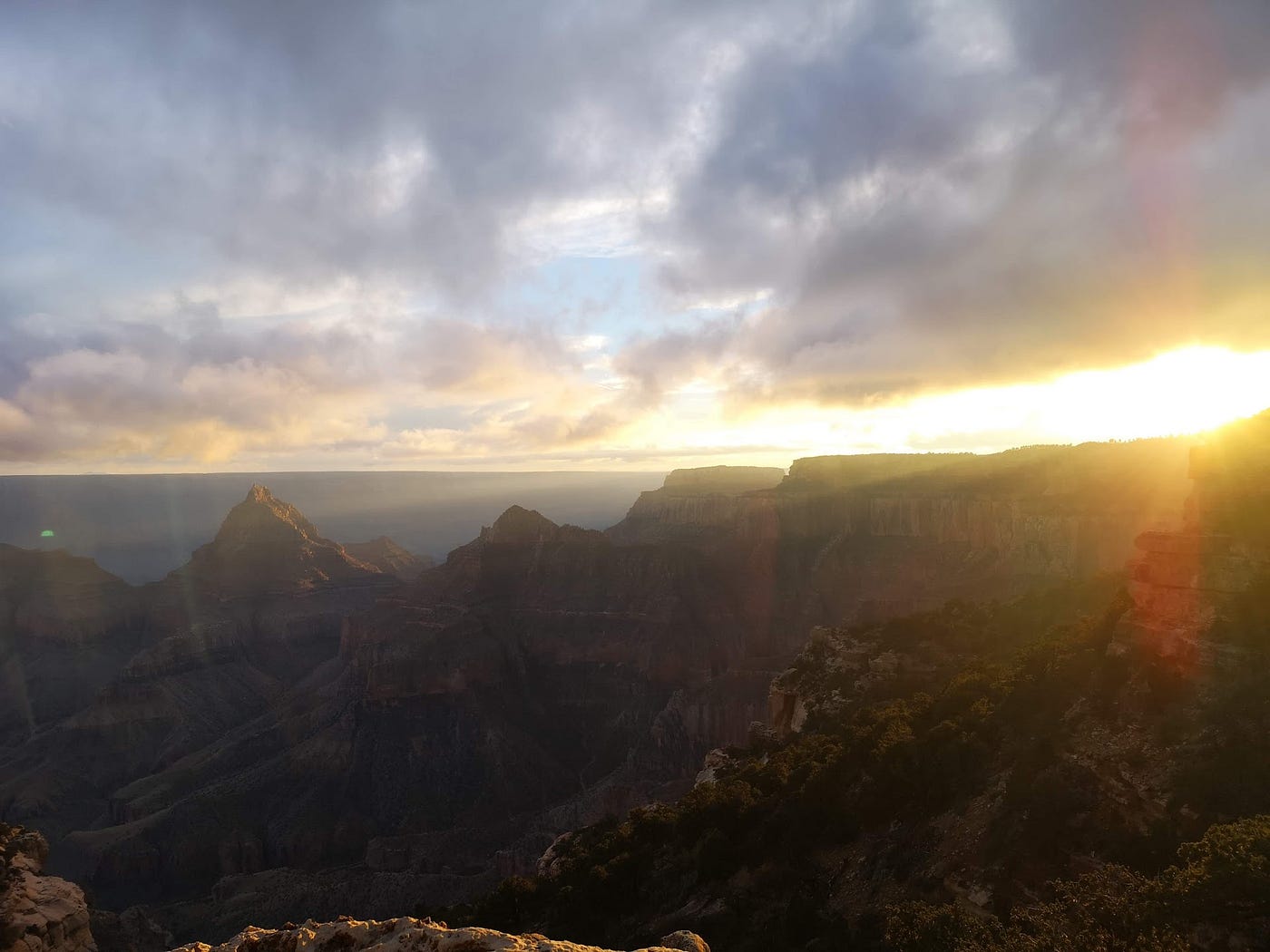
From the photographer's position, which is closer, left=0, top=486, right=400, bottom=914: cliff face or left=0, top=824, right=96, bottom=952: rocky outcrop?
left=0, top=824, right=96, bottom=952: rocky outcrop

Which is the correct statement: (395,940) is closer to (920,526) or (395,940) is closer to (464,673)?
(464,673)

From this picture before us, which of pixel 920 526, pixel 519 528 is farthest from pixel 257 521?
pixel 920 526

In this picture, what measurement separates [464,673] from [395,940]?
220ft

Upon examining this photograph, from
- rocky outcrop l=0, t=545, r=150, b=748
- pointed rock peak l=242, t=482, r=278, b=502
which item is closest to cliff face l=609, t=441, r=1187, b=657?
pointed rock peak l=242, t=482, r=278, b=502

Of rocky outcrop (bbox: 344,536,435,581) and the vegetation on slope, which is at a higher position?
the vegetation on slope

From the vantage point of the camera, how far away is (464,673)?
7525cm

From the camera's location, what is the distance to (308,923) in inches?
510

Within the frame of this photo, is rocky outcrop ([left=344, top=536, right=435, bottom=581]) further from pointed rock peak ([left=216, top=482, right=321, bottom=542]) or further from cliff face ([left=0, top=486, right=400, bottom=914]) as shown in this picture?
pointed rock peak ([left=216, top=482, right=321, bottom=542])

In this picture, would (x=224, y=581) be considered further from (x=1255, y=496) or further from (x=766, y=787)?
(x=1255, y=496)

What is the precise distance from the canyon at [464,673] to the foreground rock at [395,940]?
37.4 meters

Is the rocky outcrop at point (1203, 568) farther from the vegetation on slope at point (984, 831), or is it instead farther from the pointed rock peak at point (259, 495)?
the pointed rock peak at point (259, 495)

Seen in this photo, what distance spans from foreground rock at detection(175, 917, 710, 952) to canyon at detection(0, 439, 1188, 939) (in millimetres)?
37404

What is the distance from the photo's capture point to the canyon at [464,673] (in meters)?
57.2

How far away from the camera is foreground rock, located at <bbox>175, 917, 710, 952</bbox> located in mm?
10211
